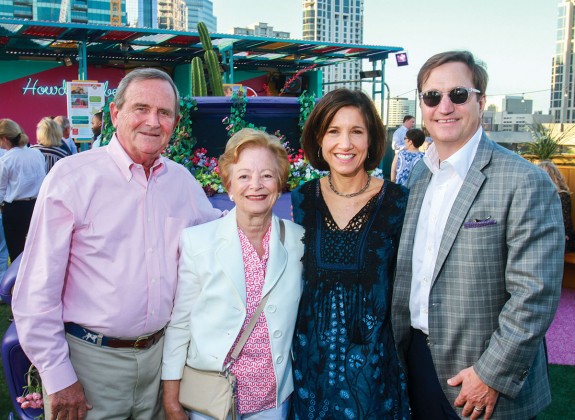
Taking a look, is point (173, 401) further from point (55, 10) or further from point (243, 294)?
point (55, 10)

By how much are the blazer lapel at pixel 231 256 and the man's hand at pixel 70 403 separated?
2.26 feet

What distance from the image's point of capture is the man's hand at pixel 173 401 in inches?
84.4

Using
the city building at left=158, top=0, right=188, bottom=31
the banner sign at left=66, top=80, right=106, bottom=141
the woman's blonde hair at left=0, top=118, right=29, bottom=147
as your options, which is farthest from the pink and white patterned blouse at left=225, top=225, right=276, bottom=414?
the city building at left=158, top=0, right=188, bottom=31

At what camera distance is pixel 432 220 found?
211cm

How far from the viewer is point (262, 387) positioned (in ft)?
6.97

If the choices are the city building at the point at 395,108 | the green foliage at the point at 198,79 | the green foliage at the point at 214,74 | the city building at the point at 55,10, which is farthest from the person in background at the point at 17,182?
the city building at the point at 55,10

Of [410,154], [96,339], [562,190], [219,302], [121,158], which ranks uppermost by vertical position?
[410,154]

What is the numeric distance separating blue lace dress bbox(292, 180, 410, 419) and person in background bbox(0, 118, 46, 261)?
15.6 ft

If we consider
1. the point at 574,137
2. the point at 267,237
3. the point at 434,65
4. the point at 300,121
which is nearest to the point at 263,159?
the point at 267,237

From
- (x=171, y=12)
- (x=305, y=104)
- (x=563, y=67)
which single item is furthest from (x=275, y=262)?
(x=171, y=12)

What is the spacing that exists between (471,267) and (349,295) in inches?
18.9

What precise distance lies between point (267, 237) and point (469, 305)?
2.68 feet

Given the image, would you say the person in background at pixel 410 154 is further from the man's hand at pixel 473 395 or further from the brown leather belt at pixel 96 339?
the brown leather belt at pixel 96 339

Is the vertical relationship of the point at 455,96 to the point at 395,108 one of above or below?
below
